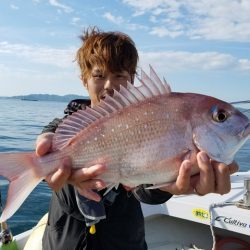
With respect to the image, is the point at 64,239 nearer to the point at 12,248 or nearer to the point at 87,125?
the point at 87,125

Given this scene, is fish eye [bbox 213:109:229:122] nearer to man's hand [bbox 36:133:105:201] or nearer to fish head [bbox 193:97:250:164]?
fish head [bbox 193:97:250:164]

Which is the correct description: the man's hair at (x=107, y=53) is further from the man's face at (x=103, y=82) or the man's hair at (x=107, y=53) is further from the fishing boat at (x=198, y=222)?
the fishing boat at (x=198, y=222)

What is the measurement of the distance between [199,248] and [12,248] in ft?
9.29

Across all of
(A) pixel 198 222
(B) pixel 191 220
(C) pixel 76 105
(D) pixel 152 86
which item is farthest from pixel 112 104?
(A) pixel 198 222

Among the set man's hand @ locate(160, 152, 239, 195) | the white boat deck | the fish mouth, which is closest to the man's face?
man's hand @ locate(160, 152, 239, 195)

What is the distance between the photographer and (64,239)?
3.05 meters

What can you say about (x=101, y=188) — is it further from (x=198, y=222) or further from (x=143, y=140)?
(x=198, y=222)

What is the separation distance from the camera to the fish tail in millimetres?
2129

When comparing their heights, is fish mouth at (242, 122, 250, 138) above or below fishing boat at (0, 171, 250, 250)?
above

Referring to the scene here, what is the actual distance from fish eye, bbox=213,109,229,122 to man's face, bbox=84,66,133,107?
1.30 metres

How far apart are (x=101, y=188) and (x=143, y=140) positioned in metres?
0.43

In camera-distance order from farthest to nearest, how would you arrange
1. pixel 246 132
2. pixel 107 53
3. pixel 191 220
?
pixel 191 220 → pixel 107 53 → pixel 246 132

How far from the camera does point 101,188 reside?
2.33 metres

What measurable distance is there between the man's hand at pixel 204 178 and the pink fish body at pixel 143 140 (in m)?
0.05
